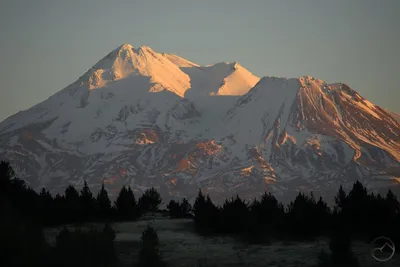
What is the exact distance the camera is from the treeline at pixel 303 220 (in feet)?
152

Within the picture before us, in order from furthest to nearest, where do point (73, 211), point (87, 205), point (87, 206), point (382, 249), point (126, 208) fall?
point (126, 208) → point (87, 205) → point (87, 206) → point (73, 211) → point (382, 249)

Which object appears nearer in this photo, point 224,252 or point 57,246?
point 57,246

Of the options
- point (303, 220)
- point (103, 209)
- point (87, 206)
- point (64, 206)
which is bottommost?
point (303, 220)

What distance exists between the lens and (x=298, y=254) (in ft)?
134

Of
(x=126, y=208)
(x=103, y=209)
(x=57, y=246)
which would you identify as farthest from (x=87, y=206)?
(x=57, y=246)

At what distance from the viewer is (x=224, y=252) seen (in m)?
42.6

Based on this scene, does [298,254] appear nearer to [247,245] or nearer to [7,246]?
[247,245]

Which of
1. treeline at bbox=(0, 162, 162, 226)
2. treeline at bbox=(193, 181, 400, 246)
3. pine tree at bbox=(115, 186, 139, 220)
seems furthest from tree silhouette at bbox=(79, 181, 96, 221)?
treeline at bbox=(193, 181, 400, 246)

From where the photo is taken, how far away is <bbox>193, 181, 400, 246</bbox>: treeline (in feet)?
152

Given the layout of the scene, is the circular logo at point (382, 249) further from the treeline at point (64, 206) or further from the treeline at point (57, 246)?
the treeline at point (64, 206)

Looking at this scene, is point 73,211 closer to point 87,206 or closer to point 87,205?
point 87,206

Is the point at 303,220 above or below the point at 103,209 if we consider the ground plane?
below

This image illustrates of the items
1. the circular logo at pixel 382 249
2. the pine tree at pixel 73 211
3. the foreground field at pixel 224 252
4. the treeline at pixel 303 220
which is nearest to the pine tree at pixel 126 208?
the pine tree at pixel 73 211

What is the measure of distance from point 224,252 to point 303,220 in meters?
8.89
